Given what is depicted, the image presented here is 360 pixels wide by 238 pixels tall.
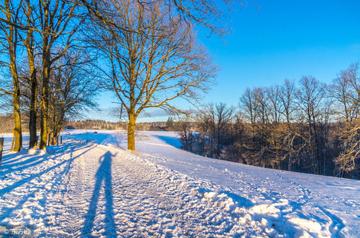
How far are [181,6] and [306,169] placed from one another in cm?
3207

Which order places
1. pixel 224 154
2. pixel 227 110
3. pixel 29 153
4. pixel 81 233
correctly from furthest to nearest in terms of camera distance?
pixel 227 110, pixel 224 154, pixel 29 153, pixel 81 233

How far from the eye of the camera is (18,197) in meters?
4.20

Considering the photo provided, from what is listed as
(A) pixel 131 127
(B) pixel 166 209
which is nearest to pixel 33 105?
(A) pixel 131 127

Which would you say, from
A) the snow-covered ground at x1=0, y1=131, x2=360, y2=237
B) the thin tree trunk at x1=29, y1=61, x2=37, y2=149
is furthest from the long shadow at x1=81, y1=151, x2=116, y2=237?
the thin tree trunk at x1=29, y1=61, x2=37, y2=149

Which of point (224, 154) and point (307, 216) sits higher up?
point (307, 216)

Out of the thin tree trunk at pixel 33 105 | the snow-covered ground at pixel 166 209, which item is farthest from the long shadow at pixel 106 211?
the thin tree trunk at pixel 33 105

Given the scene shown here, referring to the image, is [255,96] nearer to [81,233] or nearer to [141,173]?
[141,173]

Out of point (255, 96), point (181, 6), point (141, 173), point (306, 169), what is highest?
point (255, 96)

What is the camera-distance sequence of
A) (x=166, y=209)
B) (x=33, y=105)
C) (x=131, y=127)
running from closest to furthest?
(x=166, y=209) < (x=33, y=105) < (x=131, y=127)

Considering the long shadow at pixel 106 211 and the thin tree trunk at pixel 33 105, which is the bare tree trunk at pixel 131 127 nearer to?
the thin tree trunk at pixel 33 105

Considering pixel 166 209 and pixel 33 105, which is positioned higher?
pixel 33 105

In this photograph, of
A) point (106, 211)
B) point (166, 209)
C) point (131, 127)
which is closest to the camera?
point (106, 211)

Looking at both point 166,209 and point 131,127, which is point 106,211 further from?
point 131,127

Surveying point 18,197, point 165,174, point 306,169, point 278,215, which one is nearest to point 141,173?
point 165,174
